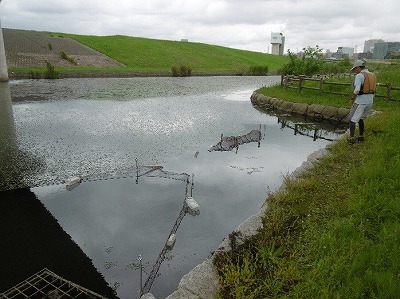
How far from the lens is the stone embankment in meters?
15.7

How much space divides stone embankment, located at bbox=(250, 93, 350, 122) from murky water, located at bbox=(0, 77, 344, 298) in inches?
77.4

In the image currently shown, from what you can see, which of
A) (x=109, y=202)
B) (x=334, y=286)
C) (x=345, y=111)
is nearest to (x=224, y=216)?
(x=109, y=202)

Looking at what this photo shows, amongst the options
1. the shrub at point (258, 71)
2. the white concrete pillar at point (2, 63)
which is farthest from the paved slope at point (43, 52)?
the shrub at point (258, 71)

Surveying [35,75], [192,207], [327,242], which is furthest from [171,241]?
[35,75]

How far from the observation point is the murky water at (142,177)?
5.32 meters

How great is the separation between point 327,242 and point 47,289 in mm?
3940

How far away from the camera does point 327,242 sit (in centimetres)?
412

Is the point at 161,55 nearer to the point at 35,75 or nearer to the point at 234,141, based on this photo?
the point at 35,75

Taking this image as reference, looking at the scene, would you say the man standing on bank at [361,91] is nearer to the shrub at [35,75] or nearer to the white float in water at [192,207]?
the white float in water at [192,207]

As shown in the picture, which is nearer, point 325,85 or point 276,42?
point 325,85

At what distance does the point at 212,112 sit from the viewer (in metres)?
17.7

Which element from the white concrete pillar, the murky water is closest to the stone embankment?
the murky water

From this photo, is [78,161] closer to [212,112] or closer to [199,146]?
[199,146]

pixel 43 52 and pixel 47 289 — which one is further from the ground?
pixel 43 52
